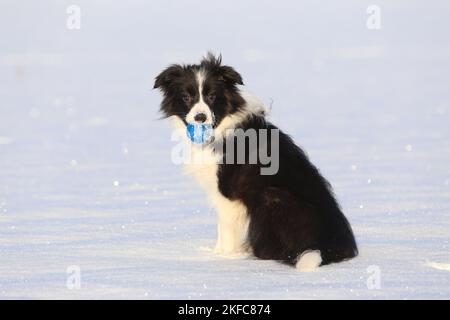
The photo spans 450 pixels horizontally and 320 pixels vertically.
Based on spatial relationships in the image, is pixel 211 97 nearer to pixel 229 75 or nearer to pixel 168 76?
pixel 229 75

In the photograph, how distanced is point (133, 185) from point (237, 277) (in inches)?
196

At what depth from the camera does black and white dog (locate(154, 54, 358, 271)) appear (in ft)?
30.0

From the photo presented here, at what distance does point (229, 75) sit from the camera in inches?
391

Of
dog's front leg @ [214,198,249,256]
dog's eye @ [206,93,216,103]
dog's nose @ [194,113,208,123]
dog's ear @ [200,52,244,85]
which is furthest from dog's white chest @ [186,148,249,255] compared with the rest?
dog's ear @ [200,52,244,85]

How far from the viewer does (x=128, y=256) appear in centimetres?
955

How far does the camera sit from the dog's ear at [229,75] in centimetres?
991

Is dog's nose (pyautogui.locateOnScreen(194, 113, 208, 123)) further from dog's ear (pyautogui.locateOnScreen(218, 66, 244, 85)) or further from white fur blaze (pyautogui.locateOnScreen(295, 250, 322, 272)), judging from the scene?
white fur blaze (pyautogui.locateOnScreen(295, 250, 322, 272))

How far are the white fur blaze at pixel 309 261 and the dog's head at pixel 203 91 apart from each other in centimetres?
150

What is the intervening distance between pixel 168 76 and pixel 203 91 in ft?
1.45

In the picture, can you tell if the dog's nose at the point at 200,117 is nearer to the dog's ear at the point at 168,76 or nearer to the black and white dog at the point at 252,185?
the black and white dog at the point at 252,185

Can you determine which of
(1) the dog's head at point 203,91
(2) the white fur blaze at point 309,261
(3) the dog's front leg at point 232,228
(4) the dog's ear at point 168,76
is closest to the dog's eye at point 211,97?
(1) the dog's head at point 203,91

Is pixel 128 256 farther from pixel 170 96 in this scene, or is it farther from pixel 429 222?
pixel 429 222

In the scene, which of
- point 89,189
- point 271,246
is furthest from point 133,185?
point 271,246

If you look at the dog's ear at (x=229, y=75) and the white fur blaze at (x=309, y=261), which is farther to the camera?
the dog's ear at (x=229, y=75)
